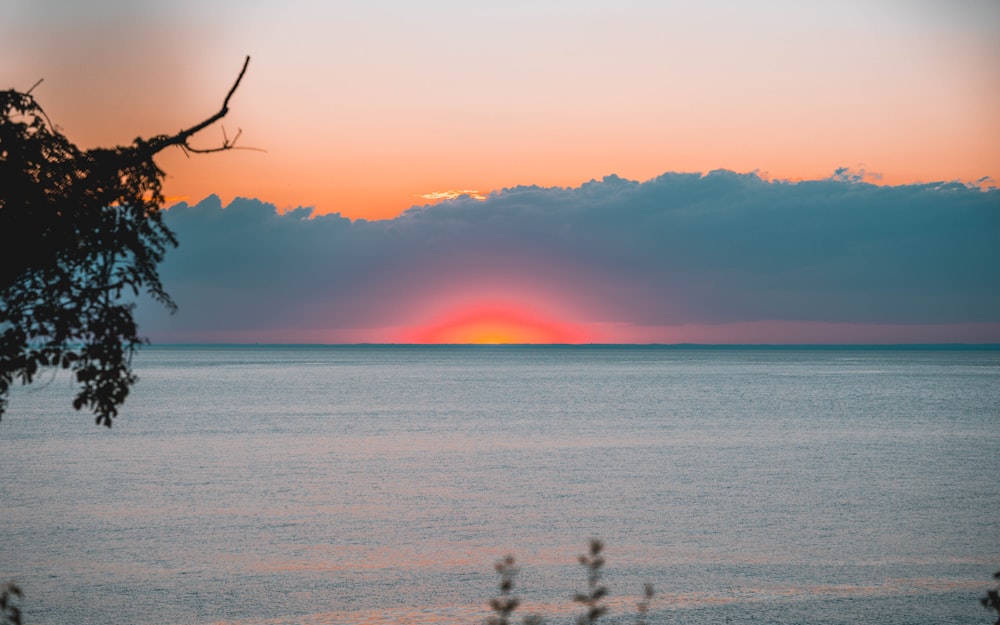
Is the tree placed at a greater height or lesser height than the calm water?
greater

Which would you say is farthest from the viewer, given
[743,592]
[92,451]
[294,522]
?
[92,451]

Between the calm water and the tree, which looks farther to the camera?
the calm water

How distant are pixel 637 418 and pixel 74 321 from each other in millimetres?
73095

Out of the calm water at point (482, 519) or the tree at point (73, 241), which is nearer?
the tree at point (73, 241)

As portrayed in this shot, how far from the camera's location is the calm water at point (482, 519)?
23500 millimetres

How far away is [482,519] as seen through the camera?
33.7 meters

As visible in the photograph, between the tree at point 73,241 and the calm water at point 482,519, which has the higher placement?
the tree at point 73,241

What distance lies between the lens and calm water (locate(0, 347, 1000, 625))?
925 inches

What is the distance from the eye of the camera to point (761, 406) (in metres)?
98.9

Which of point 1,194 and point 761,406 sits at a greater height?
point 1,194

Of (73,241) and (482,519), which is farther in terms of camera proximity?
(482,519)

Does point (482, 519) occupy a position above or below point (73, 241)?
below

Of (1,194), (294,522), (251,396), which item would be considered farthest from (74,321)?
(251,396)

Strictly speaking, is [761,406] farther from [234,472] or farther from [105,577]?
[105,577]
